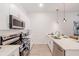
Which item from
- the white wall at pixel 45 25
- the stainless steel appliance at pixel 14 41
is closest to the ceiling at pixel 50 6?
the white wall at pixel 45 25

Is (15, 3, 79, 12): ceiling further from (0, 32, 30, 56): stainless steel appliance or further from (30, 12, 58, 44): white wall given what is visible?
(0, 32, 30, 56): stainless steel appliance

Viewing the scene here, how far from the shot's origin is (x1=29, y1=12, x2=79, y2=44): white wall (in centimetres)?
804

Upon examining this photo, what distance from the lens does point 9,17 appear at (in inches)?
112

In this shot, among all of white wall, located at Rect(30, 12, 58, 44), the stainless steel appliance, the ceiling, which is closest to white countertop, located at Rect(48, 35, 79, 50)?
the stainless steel appliance

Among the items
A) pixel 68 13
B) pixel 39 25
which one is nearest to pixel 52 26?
pixel 39 25

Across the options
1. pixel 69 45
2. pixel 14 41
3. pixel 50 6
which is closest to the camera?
pixel 69 45

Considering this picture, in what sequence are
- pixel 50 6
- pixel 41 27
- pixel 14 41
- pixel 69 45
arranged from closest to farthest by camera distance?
pixel 69 45
pixel 14 41
pixel 50 6
pixel 41 27

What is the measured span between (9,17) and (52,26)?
18.0 feet

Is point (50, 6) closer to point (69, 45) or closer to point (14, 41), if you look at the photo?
point (14, 41)

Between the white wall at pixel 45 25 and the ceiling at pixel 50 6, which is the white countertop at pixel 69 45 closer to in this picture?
the ceiling at pixel 50 6

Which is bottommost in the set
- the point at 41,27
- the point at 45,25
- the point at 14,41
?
the point at 14,41

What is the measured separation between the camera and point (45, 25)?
809 cm

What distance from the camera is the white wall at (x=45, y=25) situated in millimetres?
8039

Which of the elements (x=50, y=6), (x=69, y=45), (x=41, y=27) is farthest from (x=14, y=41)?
(x=41, y=27)
